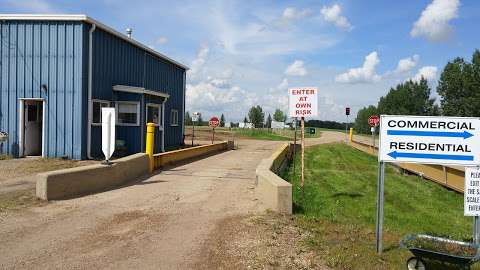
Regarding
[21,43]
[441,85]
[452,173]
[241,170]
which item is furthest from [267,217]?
[441,85]

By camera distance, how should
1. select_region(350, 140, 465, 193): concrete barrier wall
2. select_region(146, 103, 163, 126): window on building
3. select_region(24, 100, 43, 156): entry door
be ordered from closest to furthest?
1. select_region(350, 140, 465, 193): concrete barrier wall
2. select_region(24, 100, 43, 156): entry door
3. select_region(146, 103, 163, 126): window on building

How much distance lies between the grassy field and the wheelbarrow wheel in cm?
20

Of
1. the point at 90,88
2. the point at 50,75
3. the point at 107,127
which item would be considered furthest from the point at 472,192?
the point at 50,75

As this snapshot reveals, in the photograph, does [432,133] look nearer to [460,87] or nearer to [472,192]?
[472,192]

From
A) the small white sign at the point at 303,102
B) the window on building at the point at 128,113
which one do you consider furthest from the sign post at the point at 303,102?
the window on building at the point at 128,113

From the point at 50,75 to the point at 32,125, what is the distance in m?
2.17

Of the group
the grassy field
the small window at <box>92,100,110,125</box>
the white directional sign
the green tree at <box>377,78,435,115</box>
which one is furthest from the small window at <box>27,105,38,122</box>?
the green tree at <box>377,78,435,115</box>

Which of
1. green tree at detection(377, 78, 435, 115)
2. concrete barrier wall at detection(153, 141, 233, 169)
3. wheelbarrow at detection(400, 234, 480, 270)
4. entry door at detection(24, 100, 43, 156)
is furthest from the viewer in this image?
green tree at detection(377, 78, 435, 115)

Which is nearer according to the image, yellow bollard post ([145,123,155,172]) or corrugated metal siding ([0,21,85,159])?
yellow bollard post ([145,123,155,172])

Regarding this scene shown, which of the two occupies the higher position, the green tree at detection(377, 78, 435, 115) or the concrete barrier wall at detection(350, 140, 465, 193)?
the green tree at detection(377, 78, 435, 115)

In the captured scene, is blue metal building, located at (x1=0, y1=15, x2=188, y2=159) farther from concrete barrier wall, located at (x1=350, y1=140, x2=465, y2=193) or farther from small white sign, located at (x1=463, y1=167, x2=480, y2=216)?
small white sign, located at (x1=463, y1=167, x2=480, y2=216)

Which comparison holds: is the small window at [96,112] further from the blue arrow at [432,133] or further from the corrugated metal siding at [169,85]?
the blue arrow at [432,133]

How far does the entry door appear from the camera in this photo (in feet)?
58.9

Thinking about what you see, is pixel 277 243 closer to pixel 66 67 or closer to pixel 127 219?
pixel 127 219
